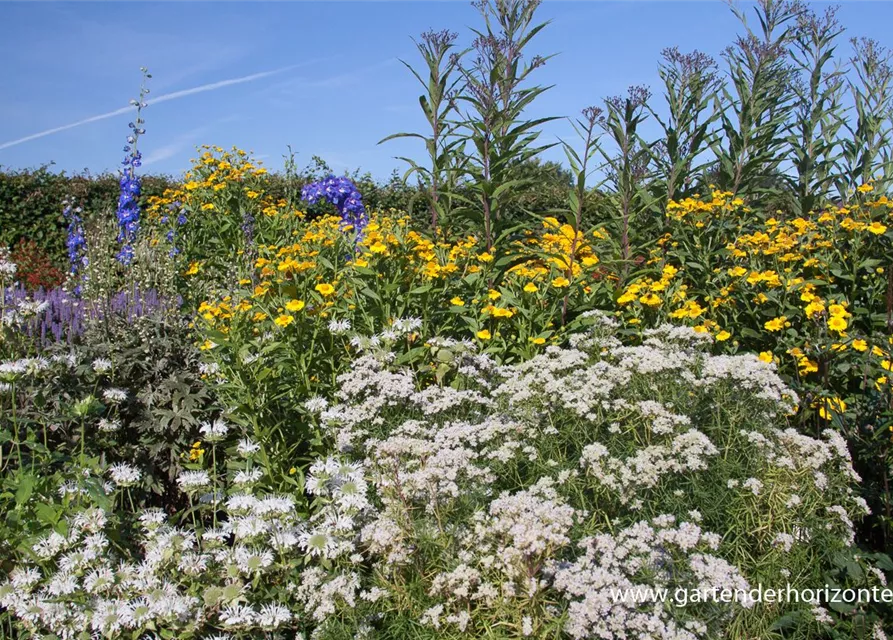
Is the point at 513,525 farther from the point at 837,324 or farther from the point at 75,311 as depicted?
the point at 75,311

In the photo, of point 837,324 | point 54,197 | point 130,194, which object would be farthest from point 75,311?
point 54,197

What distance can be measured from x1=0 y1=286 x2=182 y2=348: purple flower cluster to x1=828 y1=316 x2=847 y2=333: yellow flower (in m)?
3.93

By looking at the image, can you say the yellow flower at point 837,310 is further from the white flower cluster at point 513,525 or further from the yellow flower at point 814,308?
the white flower cluster at point 513,525

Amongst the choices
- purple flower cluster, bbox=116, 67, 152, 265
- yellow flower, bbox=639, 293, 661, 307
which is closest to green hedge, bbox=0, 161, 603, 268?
purple flower cluster, bbox=116, 67, 152, 265

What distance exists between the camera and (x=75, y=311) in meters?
6.16

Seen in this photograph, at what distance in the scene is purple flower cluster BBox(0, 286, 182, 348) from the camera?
4.78 meters

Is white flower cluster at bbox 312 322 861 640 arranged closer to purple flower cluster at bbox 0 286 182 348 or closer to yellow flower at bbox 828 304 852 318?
yellow flower at bbox 828 304 852 318

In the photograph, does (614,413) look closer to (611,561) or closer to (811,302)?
(611,561)

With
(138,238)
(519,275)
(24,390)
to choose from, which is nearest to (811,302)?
(519,275)

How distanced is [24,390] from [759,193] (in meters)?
5.94

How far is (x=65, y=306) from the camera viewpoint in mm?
→ 6426

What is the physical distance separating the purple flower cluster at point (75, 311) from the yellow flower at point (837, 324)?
12.9ft

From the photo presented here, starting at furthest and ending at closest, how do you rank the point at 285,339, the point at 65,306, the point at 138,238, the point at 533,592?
1. the point at 138,238
2. the point at 65,306
3. the point at 285,339
4. the point at 533,592

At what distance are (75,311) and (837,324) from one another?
561 cm
